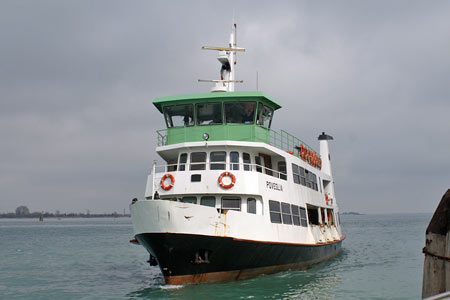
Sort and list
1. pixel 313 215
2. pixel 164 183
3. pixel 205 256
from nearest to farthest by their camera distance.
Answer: pixel 205 256 < pixel 164 183 < pixel 313 215

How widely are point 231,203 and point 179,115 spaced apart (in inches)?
175

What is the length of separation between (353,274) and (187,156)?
29.8 feet

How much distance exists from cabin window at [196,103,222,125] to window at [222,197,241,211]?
10.7 ft

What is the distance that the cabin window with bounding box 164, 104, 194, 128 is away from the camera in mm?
18656

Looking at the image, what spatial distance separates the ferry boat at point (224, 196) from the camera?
14.8 m

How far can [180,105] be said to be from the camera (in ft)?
61.1

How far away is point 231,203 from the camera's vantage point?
16922mm

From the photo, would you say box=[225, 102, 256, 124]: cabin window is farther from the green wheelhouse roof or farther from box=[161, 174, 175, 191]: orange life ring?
box=[161, 174, 175, 191]: orange life ring

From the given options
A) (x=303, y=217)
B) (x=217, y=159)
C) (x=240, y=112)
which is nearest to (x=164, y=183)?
(x=217, y=159)

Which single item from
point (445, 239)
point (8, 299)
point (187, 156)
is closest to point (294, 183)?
point (187, 156)

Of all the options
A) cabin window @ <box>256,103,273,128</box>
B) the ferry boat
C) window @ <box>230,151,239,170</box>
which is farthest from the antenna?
window @ <box>230,151,239,170</box>

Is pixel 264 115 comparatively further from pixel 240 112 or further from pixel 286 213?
pixel 286 213

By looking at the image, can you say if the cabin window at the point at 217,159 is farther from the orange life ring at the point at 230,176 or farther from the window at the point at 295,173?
the window at the point at 295,173

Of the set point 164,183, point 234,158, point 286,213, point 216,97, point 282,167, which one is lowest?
point 286,213
